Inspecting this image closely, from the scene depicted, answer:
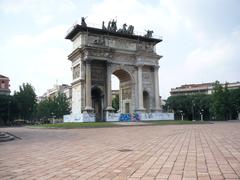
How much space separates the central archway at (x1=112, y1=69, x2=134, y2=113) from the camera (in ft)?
198

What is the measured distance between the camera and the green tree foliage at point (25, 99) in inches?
3162

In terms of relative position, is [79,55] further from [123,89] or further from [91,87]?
[123,89]

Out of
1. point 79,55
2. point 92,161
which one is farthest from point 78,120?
point 92,161

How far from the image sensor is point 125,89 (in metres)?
62.9

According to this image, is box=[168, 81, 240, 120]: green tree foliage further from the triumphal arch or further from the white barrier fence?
the white barrier fence

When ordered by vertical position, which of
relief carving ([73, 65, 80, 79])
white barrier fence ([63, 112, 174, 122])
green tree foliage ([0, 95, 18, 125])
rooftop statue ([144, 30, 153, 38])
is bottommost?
white barrier fence ([63, 112, 174, 122])

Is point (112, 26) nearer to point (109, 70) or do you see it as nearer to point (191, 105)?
point (109, 70)

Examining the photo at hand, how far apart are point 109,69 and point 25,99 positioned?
35.3 metres

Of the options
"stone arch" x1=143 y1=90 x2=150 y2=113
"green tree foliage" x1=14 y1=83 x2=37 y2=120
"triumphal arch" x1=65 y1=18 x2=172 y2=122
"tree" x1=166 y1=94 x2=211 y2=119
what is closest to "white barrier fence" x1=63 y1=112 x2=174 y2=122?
"triumphal arch" x1=65 y1=18 x2=172 y2=122

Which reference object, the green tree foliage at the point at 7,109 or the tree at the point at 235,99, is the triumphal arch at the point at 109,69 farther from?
the tree at the point at 235,99

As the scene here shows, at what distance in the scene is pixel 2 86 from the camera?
96500 mm

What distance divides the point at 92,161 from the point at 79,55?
157 feet

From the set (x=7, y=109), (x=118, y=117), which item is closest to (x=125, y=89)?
(x=118, y=117)

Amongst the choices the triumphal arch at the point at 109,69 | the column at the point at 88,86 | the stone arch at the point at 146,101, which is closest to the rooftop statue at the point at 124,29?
the triumphal arch at the point at 109,69
